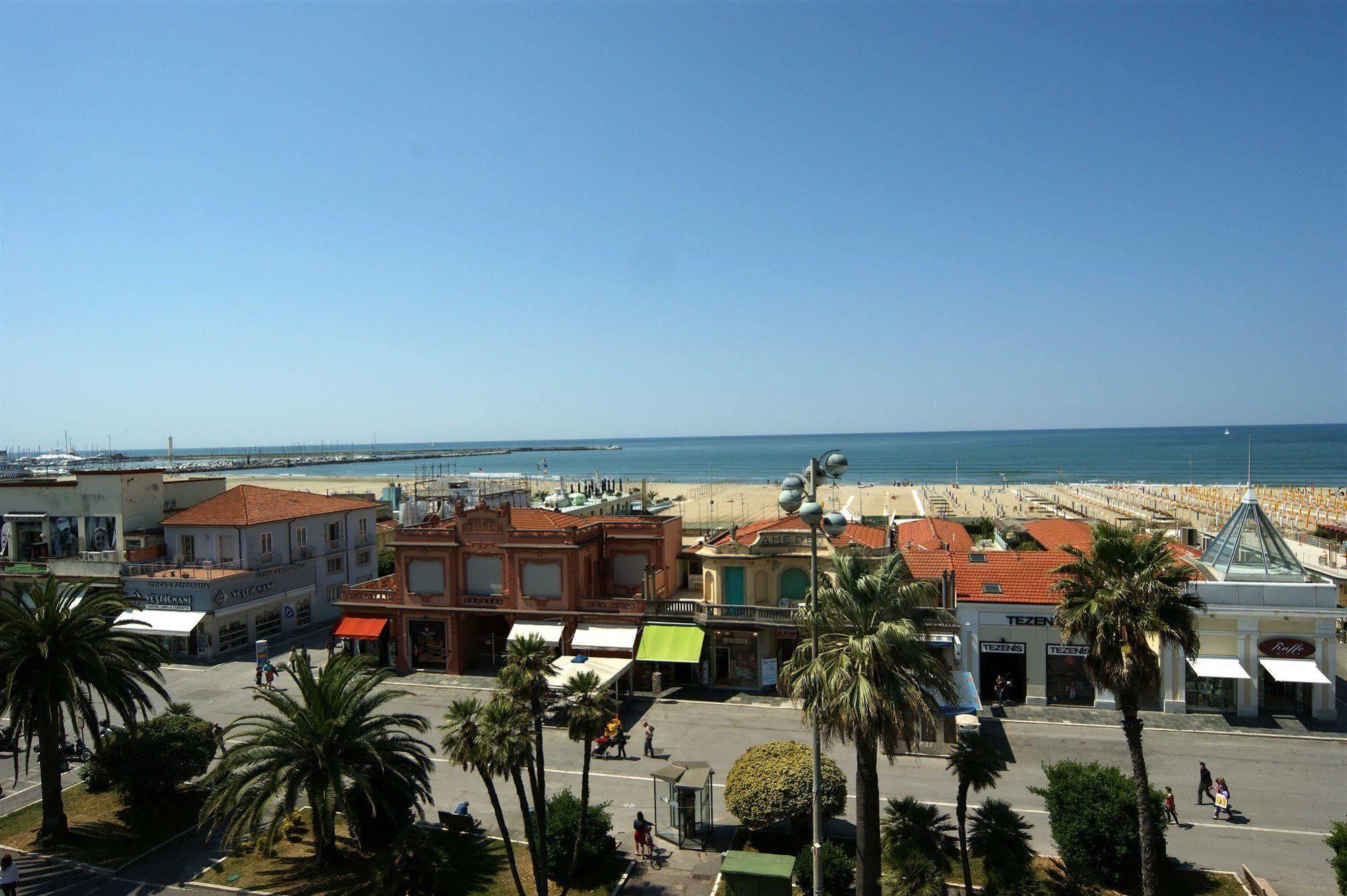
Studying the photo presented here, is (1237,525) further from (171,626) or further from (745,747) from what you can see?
(171,626)

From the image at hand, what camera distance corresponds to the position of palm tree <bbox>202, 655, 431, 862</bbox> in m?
17.2

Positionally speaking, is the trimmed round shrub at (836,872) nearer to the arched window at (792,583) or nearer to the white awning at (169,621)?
the arched window at (792,583)

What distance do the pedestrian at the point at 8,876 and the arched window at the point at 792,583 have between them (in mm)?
23983

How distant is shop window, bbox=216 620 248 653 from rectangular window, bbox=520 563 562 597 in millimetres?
15986

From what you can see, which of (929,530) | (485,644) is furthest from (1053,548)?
(485,644)

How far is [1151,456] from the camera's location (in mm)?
194000

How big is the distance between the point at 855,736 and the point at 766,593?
1736cm

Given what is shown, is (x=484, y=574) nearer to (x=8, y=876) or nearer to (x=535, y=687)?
(x=8, y=876)

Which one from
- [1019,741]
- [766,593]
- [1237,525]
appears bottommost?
[1019,741]

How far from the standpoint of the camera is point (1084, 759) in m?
24.5

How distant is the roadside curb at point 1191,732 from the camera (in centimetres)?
A: 2591

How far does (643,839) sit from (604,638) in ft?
44.7

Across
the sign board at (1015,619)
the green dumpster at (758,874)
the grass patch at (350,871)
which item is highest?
the sign board at (1015,619)

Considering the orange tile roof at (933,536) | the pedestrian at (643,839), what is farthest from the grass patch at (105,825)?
the orange tile roof at (933,536)
